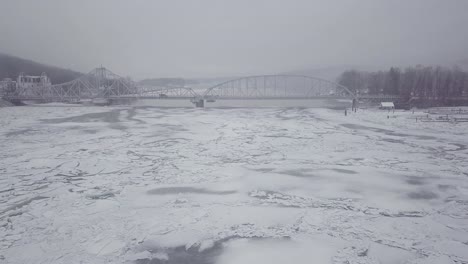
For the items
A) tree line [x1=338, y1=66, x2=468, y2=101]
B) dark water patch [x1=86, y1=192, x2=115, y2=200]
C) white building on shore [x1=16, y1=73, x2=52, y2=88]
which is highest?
white building on shore [x1=16, y1=73, x2=52, y2=88]

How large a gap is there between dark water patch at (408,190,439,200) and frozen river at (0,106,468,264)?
0.07 meters

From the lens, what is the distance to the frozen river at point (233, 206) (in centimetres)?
745

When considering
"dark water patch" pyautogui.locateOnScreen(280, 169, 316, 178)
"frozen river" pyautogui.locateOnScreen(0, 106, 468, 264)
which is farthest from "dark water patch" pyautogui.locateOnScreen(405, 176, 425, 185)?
"dark water patch" pyautogui.locateOnScreen(280, 169, 316, 178)

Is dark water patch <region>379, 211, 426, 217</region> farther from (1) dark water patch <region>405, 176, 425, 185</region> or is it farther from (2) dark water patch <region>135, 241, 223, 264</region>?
(2) dark water patch <region>135, 241, 223, 264</region>

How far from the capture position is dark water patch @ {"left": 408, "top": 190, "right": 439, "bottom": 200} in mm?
11031

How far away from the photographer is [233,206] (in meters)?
10.3

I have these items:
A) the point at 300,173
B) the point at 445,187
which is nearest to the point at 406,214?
the point at 445,187

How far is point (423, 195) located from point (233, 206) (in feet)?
22.8

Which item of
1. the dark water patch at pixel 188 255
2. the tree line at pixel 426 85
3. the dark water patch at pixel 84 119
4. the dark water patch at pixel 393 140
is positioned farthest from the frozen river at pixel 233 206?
the tree line at pixel 426 85

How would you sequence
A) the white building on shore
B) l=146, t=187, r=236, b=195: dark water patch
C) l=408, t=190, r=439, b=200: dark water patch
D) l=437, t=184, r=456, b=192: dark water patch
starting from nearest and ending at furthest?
l=408, t=190, r=439, b=200: dark water patch < l=146, t=187, r=236, b=195: dark water patch < l=437, t=184, r=456, b=192: dark water patch < the white building on shore

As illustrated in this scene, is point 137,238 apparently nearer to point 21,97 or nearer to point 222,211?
point 222,211

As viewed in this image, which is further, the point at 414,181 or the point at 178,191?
the point at 414,181

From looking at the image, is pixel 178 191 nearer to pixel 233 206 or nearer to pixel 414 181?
pixel 233 206

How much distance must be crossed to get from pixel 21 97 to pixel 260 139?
8047cm
